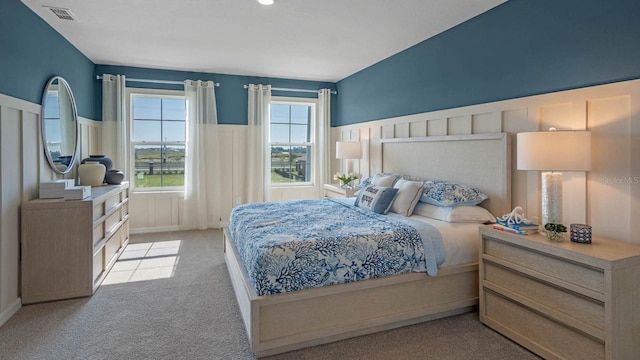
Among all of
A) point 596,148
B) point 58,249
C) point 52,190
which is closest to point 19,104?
point 52,190

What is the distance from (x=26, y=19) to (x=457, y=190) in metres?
4.06

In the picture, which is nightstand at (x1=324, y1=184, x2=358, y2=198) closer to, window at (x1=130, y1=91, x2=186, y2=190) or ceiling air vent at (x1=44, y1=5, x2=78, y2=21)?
window at (x1=130, y1=91, x2=186, y2=190)

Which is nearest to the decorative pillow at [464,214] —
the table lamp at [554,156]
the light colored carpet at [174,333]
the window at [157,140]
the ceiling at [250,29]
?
the table lamp at [554,156]

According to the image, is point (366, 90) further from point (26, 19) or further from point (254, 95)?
point (26, 19)

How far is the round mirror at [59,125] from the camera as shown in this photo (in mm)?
3188

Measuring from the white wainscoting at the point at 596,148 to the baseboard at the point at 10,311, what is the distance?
13.3 ft

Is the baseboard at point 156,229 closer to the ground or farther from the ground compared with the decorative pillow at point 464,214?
closer to the ground

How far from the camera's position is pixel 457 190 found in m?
2.96

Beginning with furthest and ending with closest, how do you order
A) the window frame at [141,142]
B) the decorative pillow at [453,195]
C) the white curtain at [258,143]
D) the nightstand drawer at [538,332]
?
the white curtain at [258,143] < the window frame at [141,142] < the decorative pillow at [453,195] < the nightstand drawer at [538,332]

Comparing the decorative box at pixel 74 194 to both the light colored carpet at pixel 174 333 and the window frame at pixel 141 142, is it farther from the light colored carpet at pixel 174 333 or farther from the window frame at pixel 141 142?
the window frame at pixel 141 142

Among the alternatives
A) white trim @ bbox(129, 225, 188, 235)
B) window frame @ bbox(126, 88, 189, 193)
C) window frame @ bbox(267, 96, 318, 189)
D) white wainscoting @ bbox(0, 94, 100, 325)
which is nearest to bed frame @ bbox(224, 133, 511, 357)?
white wainscoting @ bbox(0, 94, 100, 325)

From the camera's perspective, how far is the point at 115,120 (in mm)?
4914

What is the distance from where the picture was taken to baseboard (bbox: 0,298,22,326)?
2.44 meters

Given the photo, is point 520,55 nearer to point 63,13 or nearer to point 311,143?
point 311,143
